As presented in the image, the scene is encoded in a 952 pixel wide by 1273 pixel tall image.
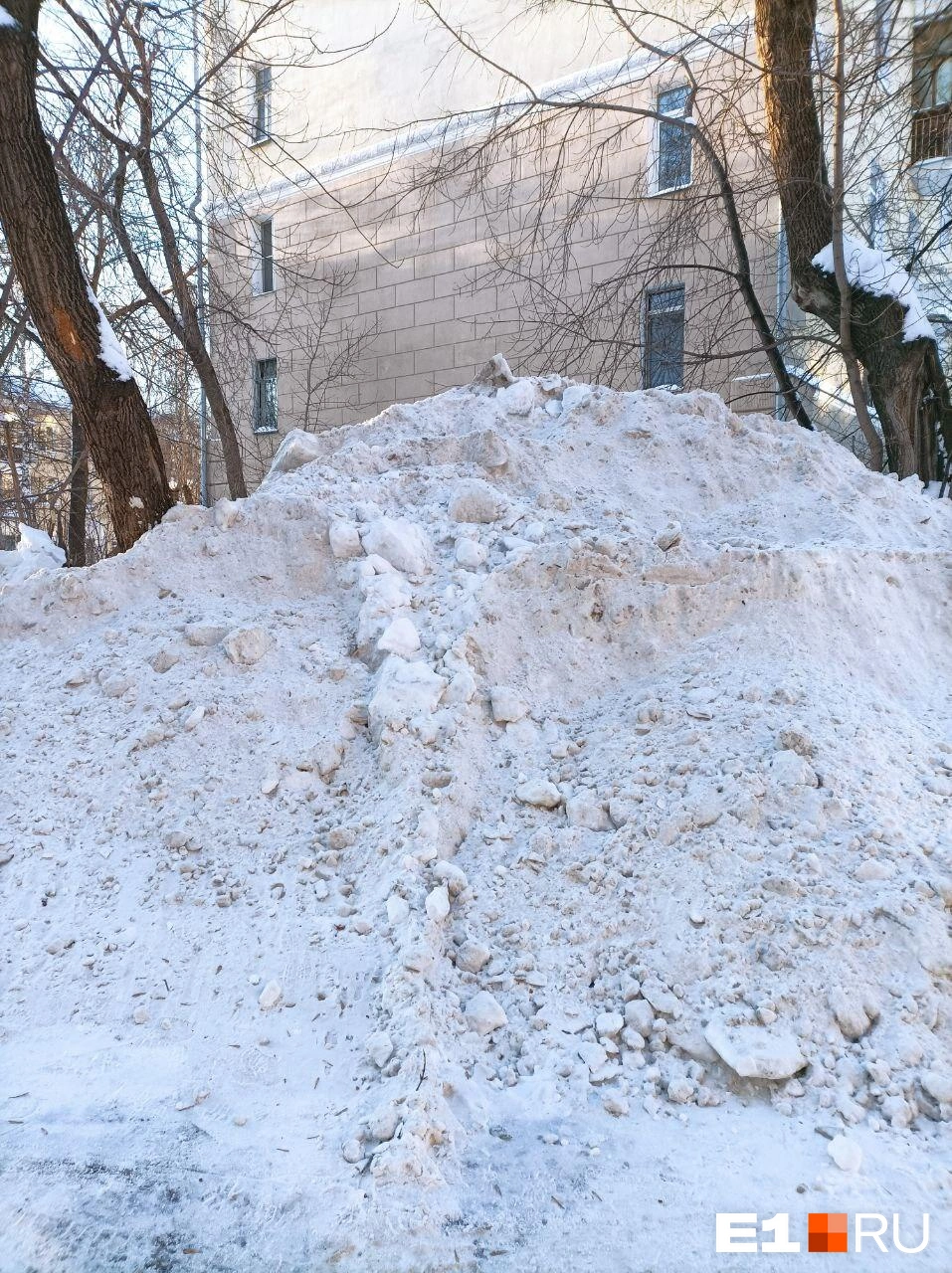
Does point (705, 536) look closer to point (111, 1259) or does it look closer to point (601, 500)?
point (601, 500)

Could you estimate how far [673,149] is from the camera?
6.82 metres

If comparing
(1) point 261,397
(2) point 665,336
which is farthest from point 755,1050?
(1) point 261,397

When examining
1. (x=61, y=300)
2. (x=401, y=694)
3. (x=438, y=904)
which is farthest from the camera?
(x=61, y=300)

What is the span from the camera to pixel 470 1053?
178cm

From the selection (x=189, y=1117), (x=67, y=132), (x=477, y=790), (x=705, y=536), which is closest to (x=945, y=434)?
(x=705, y=536)

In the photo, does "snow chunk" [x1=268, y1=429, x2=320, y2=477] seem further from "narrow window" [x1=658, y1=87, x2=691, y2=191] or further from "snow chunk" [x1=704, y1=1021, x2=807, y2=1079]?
"narrow window" [x1=658, y1=87, x2=691, y2=191]

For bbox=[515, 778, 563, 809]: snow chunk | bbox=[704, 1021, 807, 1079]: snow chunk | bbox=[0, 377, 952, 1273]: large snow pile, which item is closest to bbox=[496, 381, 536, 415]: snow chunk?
bbox=[0, 377, 952, 1273]: large snow pile

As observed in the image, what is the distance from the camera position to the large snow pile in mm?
1511

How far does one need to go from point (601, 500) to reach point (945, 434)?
3266 mm

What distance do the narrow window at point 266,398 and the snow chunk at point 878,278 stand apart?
819 cm

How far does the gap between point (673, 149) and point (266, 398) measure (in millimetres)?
6893

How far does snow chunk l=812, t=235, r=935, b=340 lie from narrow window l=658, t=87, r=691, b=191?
1228 millimetres

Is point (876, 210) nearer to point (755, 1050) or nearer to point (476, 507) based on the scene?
point (476, 507)

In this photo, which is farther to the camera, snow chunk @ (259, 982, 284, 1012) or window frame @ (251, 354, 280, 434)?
window frame @ (251, 354, 280, 434)
